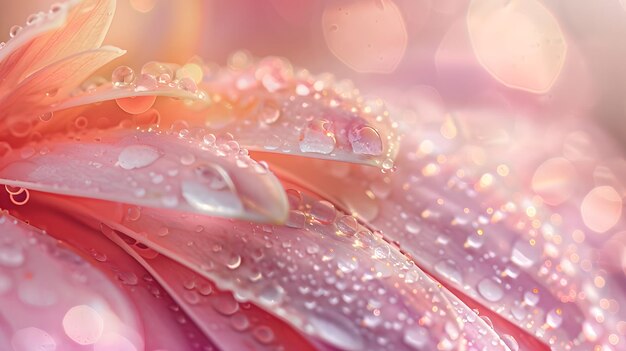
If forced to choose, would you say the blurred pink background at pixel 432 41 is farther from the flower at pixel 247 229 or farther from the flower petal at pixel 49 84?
the flower petal at pixel 49 84

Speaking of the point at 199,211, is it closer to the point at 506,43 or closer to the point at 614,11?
the point at 506,43

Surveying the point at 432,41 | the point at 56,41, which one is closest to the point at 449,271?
the point at 56,41

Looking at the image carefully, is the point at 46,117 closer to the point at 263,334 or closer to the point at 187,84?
the point at 187,84

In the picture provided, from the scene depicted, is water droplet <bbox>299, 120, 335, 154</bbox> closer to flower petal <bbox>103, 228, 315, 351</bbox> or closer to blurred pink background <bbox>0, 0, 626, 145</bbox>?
flower petal <bbox>103, 228, 315, 351</bbox>

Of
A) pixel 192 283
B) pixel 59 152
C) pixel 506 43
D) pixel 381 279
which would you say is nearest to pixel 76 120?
pixel 59 152

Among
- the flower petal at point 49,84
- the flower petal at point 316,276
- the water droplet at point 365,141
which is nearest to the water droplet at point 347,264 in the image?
the flower petal at point 316,276

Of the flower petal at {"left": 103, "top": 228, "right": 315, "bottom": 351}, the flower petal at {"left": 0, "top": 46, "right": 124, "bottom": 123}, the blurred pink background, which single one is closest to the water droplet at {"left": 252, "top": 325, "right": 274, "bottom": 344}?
the flower petal at {"left": 103, "top": 228, "right": 315, "bottom": 351}
